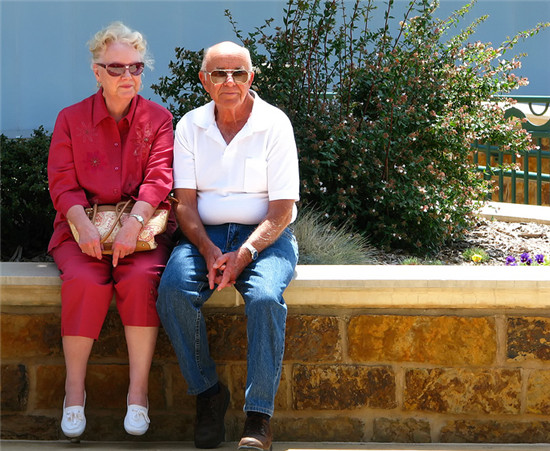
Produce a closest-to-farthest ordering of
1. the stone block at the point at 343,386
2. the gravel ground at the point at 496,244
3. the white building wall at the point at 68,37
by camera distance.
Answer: the stone block at the point at 343,386 < the gravel ground at the point at 496,244 < the white building wall at the point at 68,37

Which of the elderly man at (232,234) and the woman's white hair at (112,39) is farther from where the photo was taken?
the woman's white hair at (112,39)

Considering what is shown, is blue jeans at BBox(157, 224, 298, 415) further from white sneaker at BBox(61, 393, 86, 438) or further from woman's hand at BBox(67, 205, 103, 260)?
white sneaker at BBox(61, 393, 86, 438)

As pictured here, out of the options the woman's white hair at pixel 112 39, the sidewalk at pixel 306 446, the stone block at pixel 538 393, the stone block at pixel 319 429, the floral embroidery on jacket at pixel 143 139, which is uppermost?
the woman's white hair at pixel 112 39

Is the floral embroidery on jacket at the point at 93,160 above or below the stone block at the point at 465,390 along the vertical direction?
above

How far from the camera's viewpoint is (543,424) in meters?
3.08

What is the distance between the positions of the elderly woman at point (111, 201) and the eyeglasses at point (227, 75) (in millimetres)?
307

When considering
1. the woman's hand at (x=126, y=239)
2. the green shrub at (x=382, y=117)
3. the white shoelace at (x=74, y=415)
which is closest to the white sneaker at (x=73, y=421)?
the white shoelace at (x=74, y=415)

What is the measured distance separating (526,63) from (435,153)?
820 centimetres

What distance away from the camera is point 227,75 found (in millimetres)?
3068

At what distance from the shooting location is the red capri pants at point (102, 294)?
9.55 feet

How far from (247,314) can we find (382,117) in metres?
1.98

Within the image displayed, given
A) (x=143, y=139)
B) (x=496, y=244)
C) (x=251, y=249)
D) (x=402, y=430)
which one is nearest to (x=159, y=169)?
(x=143, y=139)

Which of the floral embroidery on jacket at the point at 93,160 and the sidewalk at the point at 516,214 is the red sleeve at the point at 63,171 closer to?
the floral embroidery on jacket at the point at 93,160

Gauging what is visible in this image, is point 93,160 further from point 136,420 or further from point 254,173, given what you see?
point 136,420
